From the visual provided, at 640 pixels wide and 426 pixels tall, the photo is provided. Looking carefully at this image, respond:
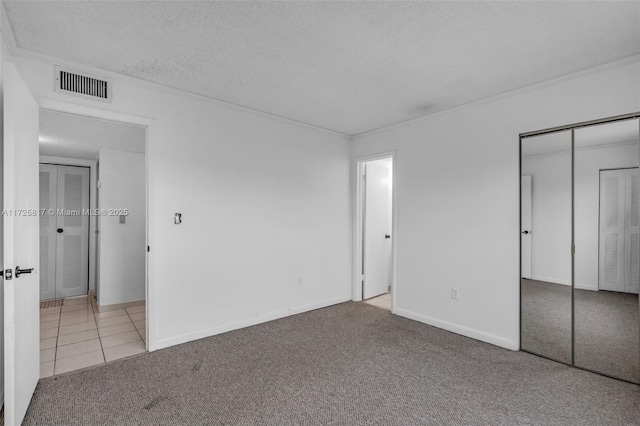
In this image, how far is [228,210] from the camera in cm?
347

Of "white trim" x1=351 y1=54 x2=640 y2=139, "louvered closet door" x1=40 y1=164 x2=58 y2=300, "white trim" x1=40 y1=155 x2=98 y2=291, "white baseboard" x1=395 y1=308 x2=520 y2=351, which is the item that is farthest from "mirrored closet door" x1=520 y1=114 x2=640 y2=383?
"louvered closet door" x1=40 y1=164 x2=58 y2=300

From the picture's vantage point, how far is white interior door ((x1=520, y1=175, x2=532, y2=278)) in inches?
118

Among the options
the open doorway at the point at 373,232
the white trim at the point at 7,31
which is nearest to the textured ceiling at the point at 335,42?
the white trim at the point at 7,31

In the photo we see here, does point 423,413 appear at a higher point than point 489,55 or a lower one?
lower

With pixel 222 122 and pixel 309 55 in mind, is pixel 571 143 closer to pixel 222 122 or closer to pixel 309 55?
pixel 309 55

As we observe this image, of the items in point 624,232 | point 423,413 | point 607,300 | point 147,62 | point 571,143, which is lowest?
point 423,413

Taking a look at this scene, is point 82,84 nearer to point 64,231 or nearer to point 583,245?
point 64,231

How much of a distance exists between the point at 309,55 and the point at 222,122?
4.58 ft

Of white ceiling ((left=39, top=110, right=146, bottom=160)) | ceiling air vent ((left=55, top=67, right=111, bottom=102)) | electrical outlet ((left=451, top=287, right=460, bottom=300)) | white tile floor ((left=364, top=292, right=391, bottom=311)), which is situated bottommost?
white tile floor ((left=364, top=292, right=391, bottom=311))

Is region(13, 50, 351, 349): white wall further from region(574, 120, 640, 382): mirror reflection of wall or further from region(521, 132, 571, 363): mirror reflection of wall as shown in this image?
region(574, 120, 640, 382): mirror reflection of wall

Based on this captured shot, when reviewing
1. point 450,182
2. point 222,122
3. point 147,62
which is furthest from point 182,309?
point 450,182

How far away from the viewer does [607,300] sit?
2.63 meters

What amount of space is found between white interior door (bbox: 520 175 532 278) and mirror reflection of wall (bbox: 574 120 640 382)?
0.34 metres

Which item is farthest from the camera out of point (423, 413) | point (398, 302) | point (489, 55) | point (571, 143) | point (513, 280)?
point (398, 302)
